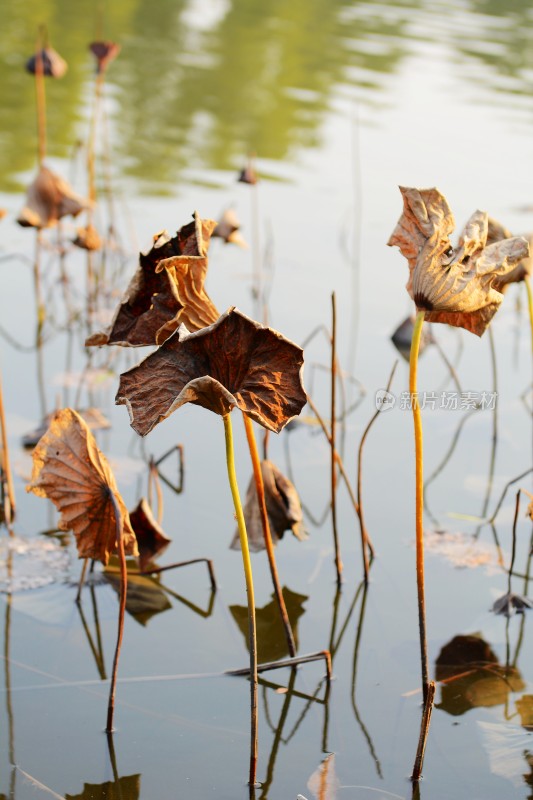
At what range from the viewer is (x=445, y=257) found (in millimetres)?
1320

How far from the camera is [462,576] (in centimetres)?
206

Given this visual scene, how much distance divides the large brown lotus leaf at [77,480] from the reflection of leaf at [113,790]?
329mm

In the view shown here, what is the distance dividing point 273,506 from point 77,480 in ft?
1.75

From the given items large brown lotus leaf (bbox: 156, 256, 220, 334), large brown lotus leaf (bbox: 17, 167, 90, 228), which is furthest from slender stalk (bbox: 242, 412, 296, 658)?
large brown lotus leaf (bbox: 17, 167, 90, 228)

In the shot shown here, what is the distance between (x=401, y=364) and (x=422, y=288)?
72.4 inches

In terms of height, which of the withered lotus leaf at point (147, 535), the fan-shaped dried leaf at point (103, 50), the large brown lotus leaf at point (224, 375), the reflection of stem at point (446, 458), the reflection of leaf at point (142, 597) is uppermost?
the fan-shaped dried leaf at point (103, 50)

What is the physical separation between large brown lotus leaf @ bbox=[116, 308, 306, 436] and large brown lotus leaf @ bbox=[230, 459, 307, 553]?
711 mm

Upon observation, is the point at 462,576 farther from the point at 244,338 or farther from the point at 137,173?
the point at 137,173

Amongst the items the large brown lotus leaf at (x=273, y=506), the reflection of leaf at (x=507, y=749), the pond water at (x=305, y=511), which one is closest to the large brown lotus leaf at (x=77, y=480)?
the pond water at (x=305, y=511)

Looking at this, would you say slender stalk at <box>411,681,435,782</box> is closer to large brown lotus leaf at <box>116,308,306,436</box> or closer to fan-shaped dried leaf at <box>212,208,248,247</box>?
large brown lotus leaf at <box>116,308,306,436</box>

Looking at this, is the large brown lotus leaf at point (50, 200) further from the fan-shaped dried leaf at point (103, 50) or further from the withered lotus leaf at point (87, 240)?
the fan-shaped dried leaf at point (103, 50)

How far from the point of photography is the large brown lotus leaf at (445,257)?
131cm

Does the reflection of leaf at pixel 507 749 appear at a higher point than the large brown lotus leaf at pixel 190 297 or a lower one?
lower

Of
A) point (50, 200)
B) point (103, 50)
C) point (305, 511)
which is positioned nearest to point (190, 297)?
point (305, 511)
